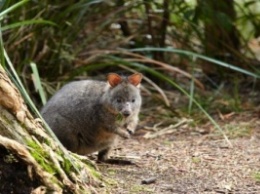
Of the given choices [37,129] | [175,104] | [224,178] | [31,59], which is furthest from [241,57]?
[37,129]

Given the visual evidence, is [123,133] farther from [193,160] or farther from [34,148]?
[34,148]

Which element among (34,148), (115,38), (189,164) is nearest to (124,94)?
(189,164)

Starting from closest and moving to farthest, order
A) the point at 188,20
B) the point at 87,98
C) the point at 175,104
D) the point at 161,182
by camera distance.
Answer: the point at 161,182 < the point at 87,98 < the point at 188,20 < the point at 175,104

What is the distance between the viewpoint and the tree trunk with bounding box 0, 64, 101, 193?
3471 millimetres

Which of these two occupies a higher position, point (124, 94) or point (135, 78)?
point (135, 78)

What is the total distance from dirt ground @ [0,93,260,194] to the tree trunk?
74 millimetres

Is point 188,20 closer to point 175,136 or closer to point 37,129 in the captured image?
point 175,136

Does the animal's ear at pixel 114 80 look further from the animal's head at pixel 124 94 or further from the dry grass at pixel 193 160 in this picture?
the dry grass at pixel 193 160

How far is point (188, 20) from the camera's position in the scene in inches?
263

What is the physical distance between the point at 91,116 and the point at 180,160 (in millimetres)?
761

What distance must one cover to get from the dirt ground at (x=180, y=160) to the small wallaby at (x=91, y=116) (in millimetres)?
229

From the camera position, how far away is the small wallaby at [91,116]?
Result: 5.13 metres

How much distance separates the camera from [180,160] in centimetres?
502

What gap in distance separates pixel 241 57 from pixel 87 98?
2664mm
